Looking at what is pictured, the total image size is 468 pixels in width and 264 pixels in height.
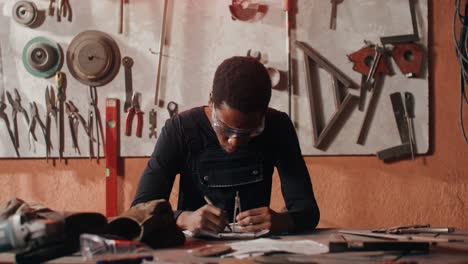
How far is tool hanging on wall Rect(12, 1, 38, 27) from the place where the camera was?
11.7 feet

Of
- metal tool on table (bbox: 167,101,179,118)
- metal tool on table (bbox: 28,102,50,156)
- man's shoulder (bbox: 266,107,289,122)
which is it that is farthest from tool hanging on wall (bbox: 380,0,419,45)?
metal tool on table (bbox: 28,102,50,156)

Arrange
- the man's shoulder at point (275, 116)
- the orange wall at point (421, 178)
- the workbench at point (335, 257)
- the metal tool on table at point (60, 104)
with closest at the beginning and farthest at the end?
the workbench at point (335, 257)
the man's shoulder at point (275, 116)
the orange wall at point (421, 178)
the metal tool on table at point (60, 104)

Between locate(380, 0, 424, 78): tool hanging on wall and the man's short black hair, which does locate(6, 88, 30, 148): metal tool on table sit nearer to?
the man's short black hair

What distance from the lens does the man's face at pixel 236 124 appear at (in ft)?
6.60

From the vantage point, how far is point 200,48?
3.42m

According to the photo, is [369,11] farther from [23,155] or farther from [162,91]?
[23,155]

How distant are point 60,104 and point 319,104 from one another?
1.53 metres

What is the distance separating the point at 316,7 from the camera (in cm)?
330

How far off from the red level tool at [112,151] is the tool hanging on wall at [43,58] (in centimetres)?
41

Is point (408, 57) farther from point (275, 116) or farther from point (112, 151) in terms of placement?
point (112, 151)

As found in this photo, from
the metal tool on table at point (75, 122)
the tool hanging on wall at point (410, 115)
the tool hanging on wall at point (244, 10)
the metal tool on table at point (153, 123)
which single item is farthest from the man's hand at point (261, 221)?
the metal tool on table at point (75, 122)

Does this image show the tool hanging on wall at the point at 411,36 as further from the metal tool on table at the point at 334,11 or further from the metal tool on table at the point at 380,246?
the metal tool on table at the point at 380,246

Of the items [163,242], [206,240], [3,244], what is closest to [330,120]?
[206,240]

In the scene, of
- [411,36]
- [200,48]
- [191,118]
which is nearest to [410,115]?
[411,36]
